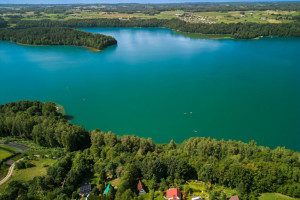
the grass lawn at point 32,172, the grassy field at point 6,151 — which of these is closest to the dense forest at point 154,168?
the grass lawn at point 32,172

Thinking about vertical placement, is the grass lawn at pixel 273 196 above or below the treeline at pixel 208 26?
below

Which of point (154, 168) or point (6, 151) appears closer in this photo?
point (154, 168)

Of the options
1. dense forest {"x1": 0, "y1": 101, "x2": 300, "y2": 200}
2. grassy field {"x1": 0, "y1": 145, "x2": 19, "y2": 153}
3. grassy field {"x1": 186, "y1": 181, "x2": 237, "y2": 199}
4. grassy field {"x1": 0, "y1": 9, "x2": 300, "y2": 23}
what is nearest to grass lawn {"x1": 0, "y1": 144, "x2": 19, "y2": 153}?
grassy field {"x1": 0, "y1": 145, "x2": 19, "y2": 153}

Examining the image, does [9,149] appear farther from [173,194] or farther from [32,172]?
[173,194]

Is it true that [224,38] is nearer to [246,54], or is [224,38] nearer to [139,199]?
[246,54]

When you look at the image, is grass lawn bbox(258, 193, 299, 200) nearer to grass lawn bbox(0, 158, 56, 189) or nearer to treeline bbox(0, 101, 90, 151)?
treeline bbox(0, 101, 90, 151)

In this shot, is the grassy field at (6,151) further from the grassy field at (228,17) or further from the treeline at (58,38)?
the grassy field at (228,17)

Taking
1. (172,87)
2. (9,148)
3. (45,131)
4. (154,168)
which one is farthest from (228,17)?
(9,148)
